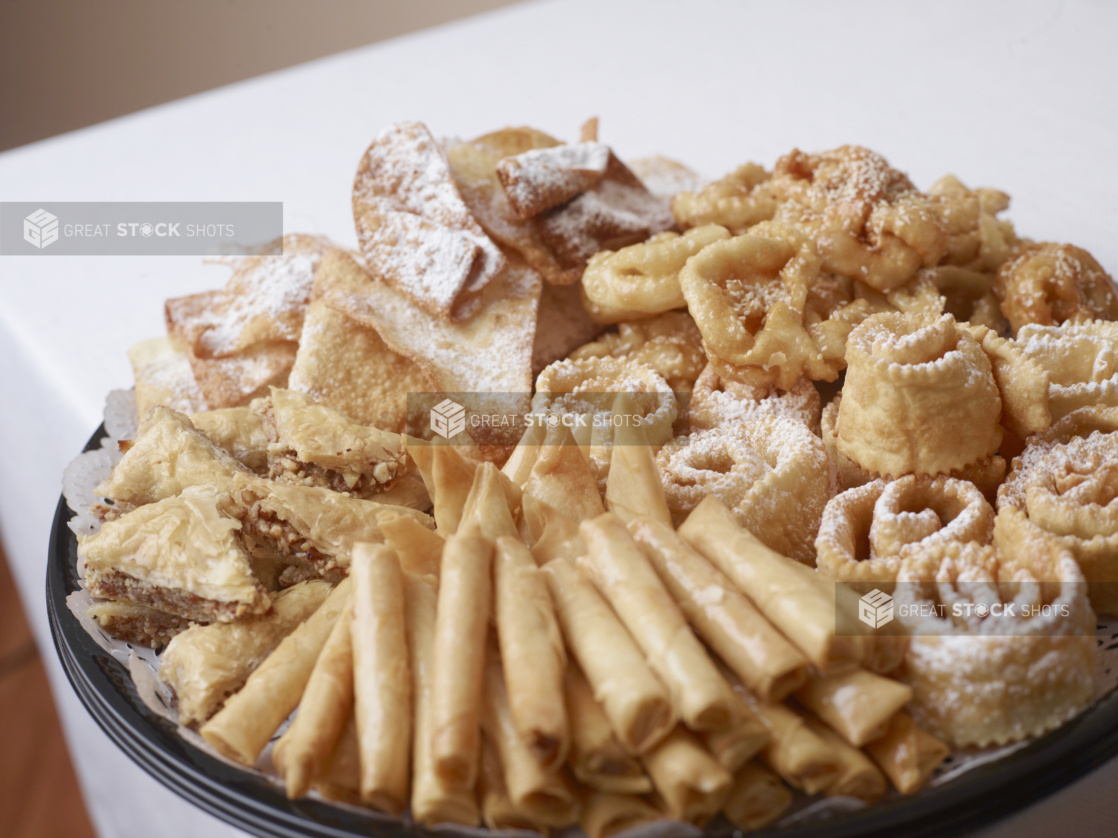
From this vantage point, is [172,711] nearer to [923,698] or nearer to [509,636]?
[509,636]

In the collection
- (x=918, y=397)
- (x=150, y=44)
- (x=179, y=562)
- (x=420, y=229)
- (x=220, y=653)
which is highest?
(x=150, y=44)

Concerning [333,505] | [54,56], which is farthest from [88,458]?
[54,56]

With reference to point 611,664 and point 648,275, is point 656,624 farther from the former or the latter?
point 648,275

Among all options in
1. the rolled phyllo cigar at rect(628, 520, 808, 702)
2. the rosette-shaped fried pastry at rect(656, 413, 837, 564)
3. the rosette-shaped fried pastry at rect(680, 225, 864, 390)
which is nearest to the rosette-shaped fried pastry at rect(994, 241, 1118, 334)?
the rosette-shaped fried pastry at rect(680, 225, 864, 390)

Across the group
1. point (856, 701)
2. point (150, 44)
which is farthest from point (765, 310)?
point (150, 44)
